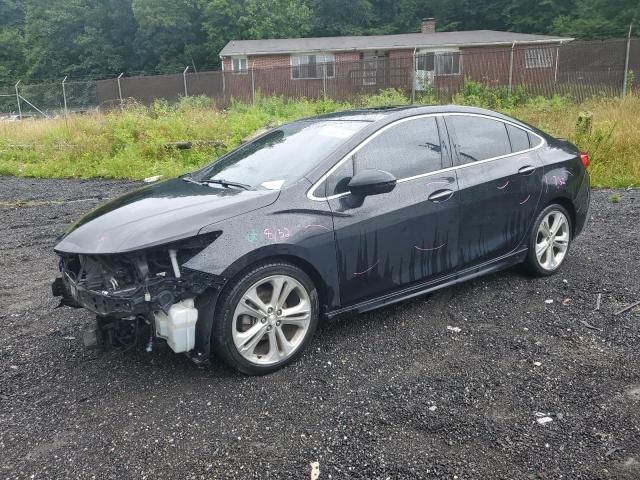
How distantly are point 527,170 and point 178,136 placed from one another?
35.3 feet

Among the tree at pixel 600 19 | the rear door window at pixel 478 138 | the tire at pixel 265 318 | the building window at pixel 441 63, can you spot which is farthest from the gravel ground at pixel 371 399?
the tree at pixel 600 19

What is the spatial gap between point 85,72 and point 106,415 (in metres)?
57.3

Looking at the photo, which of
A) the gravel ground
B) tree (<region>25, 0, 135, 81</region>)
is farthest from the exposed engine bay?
tree (<region>25, 0, 135, 81</region>)

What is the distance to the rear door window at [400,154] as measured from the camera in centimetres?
387

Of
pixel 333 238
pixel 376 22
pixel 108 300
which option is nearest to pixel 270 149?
pixel 333 238

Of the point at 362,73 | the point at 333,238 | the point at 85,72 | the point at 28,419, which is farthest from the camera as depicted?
the point at 85,72

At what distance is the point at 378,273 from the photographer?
3.92 metres

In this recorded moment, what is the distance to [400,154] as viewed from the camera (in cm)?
417

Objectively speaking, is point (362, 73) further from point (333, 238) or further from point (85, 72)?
point (85, 72)

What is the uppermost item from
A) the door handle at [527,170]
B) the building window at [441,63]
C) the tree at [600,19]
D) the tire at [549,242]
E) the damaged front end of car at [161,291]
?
the tree at [600,19]

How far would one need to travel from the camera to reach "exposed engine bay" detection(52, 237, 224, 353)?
10.4ft

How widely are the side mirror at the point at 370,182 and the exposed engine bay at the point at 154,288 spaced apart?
1.02m

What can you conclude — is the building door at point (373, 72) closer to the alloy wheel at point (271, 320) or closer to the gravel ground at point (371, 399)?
the gravel ground at point (371, 399)

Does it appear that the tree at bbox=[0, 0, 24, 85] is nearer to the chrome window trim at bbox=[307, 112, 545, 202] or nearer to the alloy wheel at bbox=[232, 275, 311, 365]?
the chrome window trim at bbox=[307, 112, 545, 202]
